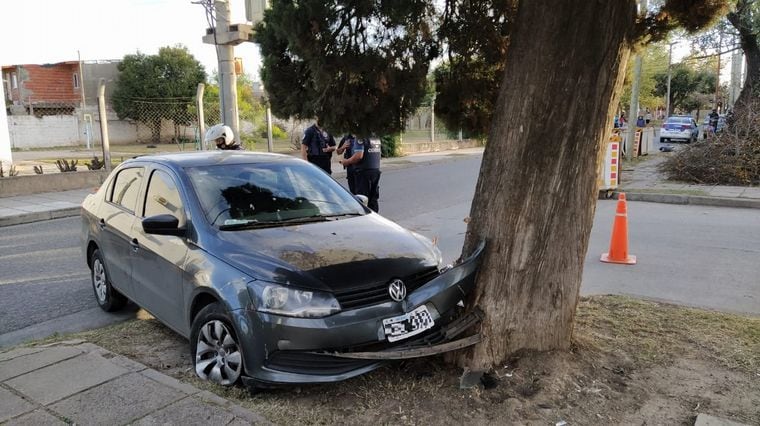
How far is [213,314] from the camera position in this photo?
11.9ft

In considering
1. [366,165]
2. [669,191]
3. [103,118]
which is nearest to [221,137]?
[366,165]

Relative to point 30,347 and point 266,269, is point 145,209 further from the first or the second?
point 266,269

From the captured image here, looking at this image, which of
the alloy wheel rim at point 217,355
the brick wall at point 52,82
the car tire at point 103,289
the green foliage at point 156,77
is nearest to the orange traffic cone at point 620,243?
the alloy wheel rim at point 217,355

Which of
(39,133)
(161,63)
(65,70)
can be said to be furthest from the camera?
(65,70)

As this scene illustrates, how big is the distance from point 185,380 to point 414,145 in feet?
81.4

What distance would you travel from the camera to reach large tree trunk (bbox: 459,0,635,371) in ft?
11.6

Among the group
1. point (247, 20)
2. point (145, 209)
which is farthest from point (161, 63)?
point (145, 209)

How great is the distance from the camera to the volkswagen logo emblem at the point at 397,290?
3.59 meters

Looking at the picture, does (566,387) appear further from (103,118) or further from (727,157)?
(103,118)

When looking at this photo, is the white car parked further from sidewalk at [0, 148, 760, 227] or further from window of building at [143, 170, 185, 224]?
window of building at [143, 170, 185, 224]

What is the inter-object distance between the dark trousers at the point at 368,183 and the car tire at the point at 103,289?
148 inches

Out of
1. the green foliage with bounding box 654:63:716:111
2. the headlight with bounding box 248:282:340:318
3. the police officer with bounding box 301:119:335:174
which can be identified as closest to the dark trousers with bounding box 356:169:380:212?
the police officer with bounding box 301:119:335:174

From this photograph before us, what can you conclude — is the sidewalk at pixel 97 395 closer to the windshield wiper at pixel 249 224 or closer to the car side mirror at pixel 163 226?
the car side mirror at pixel 163 226

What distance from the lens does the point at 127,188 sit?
517 centimetres
